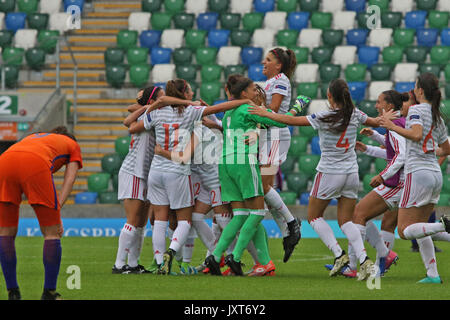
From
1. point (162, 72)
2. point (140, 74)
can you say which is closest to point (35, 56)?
point (140, 74)

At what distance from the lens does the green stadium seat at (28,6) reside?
2244cm

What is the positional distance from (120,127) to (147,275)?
36.5 feet

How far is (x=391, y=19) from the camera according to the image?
20141 mm

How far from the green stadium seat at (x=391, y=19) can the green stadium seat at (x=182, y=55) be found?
4433 millimetres

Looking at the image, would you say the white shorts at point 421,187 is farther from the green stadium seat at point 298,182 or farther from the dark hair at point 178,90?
the green stadium seat at point 298,182

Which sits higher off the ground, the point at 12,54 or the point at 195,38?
the point at 195,38

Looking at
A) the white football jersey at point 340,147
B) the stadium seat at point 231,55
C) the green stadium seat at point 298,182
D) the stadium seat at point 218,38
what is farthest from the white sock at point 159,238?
the stadium seat at point 218,38

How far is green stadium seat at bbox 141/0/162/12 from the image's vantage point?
860 inches

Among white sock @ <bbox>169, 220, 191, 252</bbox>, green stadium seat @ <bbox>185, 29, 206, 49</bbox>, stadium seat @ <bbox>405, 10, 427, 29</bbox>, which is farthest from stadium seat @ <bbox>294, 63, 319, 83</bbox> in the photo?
white sock @ <bbox>169, 220, 191, 252</bbox>

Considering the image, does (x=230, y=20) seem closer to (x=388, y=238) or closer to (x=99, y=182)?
(x=99, y=182)

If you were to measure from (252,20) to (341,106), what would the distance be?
514 inches

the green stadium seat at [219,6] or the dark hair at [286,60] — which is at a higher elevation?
the dark hair at [286,60]

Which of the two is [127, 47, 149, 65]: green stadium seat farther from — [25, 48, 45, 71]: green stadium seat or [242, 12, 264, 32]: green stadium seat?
[242, 12, 264, 32]: green stadium seat
